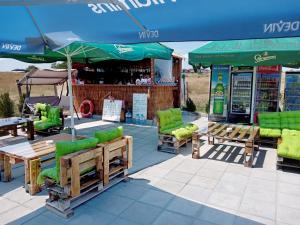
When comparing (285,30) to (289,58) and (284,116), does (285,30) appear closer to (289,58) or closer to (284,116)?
(289,58)

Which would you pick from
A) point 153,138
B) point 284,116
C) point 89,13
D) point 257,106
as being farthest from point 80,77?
point 89,13

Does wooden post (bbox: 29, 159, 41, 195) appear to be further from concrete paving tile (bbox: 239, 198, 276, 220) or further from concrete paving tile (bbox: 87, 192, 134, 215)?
concrete paving tile (bbox: 239, 198, 276, 220)

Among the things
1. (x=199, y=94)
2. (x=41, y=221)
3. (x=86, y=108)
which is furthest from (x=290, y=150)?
(x=199, y=94)

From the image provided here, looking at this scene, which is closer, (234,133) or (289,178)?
(289,178)

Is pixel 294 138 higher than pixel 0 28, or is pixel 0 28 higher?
pixel 0 28

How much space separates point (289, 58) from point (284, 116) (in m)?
1.99

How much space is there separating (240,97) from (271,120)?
2.92 metres

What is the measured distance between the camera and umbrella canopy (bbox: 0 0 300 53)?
5.68ft

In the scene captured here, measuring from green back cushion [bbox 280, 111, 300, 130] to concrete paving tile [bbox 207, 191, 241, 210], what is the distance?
3.27 meters

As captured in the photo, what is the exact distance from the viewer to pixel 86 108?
1047 centimetres

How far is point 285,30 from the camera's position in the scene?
1691 mm

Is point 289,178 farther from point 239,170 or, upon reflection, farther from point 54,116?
point 54,116

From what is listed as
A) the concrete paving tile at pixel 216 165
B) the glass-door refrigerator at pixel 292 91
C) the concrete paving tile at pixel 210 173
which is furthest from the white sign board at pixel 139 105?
the glass-door refrigerator at pixel 292 91

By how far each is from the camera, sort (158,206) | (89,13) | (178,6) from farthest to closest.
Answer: (158,206), (89,13), (178,6)
